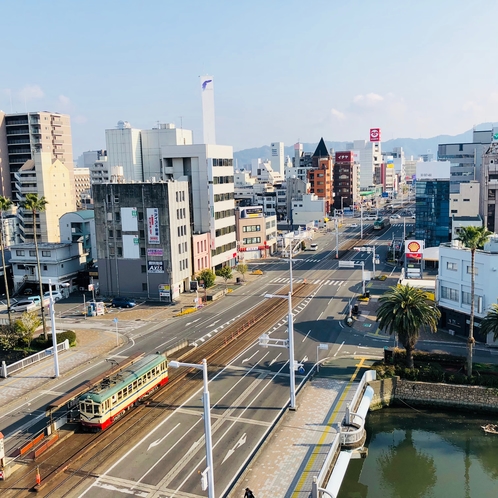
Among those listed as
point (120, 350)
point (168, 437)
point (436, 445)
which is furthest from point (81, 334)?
point (436, 445)

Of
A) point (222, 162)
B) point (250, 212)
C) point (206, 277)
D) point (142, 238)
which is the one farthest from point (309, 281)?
point (250, 212)

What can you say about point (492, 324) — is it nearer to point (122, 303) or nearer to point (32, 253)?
point (122, 303)

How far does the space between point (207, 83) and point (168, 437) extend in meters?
90.2

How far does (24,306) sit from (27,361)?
985 inches

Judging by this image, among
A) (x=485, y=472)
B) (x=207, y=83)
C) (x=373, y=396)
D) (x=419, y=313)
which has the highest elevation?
(x=207, y=83)

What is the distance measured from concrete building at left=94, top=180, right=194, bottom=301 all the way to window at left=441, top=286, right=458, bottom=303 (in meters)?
38.1

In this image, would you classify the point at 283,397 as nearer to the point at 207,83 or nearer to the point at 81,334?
the point at 81,334

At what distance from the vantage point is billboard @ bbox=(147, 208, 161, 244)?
254ft

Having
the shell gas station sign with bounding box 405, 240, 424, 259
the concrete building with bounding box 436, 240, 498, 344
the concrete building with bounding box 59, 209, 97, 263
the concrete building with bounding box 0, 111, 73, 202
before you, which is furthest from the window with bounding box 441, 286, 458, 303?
the concrete building with bounding box 0, 111, 73, 202

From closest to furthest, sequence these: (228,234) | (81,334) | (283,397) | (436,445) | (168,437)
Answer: (168,437) → (436,445) → (283,397) → (81,334) → (228,234)

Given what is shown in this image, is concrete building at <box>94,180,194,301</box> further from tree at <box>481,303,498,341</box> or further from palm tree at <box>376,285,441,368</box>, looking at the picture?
tree at <box>481,303,498,341</box>

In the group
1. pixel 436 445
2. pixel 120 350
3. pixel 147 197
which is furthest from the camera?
pixel 147 197

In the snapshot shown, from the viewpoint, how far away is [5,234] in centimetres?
11588

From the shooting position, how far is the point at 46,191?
118m
